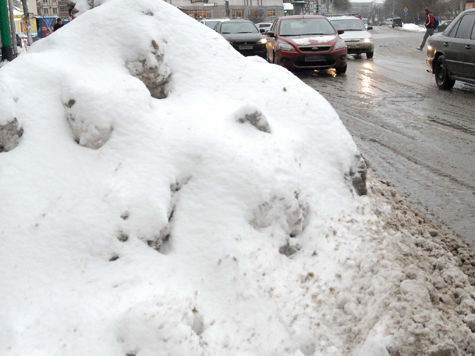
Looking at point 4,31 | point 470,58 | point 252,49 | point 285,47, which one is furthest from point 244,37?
point 4,31

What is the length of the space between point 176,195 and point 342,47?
12179mm

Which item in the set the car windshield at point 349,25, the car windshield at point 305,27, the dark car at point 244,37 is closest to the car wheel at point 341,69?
the car windshield at point 305,27

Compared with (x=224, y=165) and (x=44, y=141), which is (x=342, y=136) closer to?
(x=224, y=165)

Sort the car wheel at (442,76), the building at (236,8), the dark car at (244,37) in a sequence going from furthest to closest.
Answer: the building at (236,8)
the dark car at (244,37)
the car wheel at (442,76)

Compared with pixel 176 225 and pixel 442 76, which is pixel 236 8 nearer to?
pixel 442 76

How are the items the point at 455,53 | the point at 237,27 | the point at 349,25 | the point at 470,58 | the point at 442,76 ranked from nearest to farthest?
the point at 470,58
the point at 455,53
the point at 442,76
the point at 237,27
the point at 349,25

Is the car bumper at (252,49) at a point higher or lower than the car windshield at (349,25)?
lower

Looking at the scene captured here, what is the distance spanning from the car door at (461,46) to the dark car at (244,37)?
7525 millimetres

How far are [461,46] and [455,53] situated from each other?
233mm

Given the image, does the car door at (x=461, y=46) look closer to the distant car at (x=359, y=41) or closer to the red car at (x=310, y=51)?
the red car at (x=310, y=51)

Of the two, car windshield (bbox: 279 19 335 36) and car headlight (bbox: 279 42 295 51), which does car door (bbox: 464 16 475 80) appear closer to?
car headlight (bbox: 279 42 295 51)

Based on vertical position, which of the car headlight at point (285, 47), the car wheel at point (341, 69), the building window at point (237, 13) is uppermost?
the building window at point (237, 13)

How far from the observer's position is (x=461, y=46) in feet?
36.0

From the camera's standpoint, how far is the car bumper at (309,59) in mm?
13984
